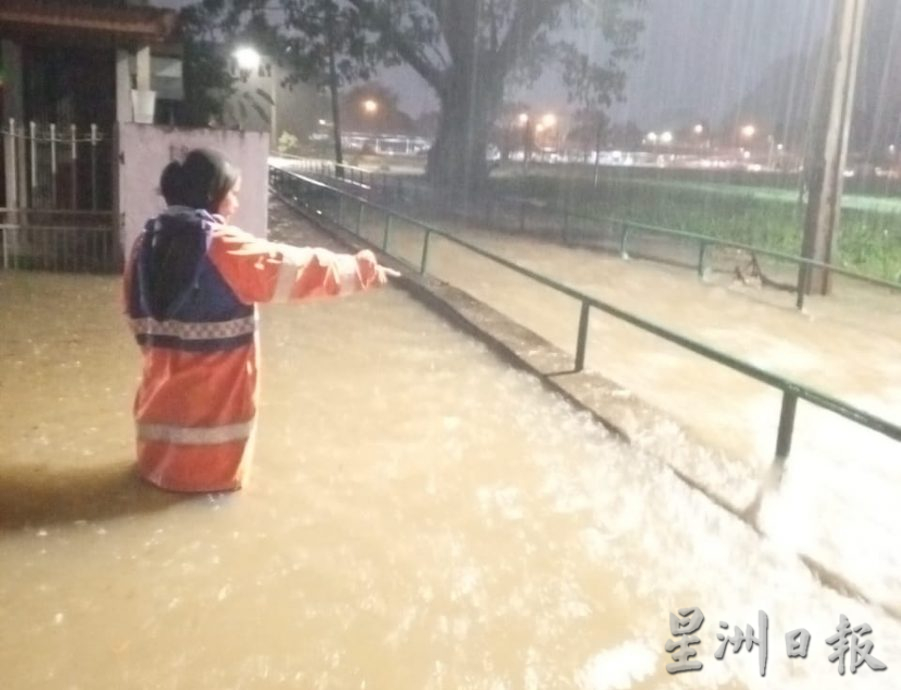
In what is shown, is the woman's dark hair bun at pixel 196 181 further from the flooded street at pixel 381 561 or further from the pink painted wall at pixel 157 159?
the pink painted wall at pixel 157 159

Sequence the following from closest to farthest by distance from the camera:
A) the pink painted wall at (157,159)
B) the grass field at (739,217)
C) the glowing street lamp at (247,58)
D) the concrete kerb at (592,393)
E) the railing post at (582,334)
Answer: the concrete kerb at (592,393)
the railing post at (582,334)
the pink painted wall at (157,159)
the grass field at (739,217)
the glowing street lamp at (247,58)

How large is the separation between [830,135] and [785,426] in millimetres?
9647

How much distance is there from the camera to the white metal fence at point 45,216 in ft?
34.0

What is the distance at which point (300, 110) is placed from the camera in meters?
89.5

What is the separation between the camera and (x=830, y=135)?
13375 mm

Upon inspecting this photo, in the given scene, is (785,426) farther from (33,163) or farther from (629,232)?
(629,232)

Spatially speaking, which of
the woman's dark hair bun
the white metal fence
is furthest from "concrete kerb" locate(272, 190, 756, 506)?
the white metal fence

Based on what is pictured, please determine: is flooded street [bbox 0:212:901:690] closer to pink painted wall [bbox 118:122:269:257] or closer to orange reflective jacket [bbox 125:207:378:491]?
orange reflective jacket [bbox 125:207:378:491]

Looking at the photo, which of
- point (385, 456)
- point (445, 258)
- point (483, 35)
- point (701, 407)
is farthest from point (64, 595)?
point (483, 35)

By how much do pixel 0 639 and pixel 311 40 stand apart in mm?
30910

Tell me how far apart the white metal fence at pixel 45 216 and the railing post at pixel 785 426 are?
24.8 feet

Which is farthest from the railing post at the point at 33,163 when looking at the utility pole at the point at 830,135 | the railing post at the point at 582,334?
the utility pole at the point at 830,135

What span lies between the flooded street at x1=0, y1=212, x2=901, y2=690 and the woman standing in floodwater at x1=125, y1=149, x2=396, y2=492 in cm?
40

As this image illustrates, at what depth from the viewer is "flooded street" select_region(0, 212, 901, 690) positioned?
3268 millimetres
